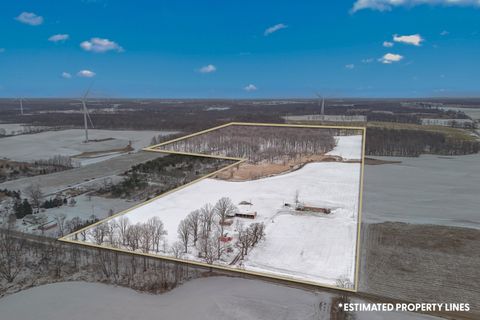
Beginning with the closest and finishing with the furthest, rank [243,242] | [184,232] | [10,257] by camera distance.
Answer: [184,232] < [243,242] < [10,257]

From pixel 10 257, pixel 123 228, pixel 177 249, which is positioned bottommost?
pixel 10 257

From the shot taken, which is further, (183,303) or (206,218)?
(206,218)

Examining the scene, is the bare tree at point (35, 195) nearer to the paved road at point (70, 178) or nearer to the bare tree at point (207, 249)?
the paved road at point (70, 178)

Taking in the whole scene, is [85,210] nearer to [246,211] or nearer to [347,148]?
[246,211]

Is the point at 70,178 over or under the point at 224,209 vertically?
under

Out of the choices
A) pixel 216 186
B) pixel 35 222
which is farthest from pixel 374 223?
pixel 35 222

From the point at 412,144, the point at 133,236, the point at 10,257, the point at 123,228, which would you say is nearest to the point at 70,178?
the point at 10,257

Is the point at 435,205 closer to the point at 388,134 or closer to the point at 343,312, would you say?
the point at 343,312
